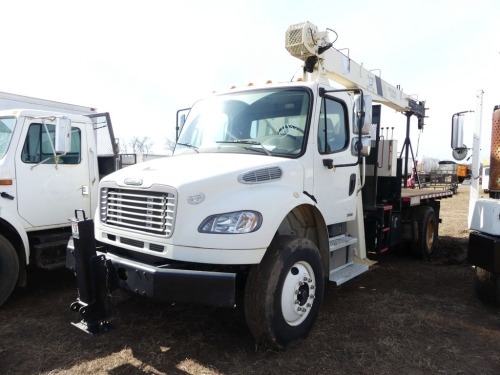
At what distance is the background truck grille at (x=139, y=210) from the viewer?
314cm

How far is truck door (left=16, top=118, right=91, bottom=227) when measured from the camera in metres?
4.97

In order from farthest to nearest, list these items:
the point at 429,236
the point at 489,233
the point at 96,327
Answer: the point at 429,236
the point at 489,233
the point at 96,327

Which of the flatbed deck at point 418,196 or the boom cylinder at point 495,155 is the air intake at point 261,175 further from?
the flatbed deck at point 418,196

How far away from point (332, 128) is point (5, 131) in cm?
407

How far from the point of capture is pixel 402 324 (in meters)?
4.16

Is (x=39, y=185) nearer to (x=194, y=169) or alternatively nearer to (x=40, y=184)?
(x=40, y=184)

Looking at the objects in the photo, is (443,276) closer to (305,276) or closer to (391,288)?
(391,288)

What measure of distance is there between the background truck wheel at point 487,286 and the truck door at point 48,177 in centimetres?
528

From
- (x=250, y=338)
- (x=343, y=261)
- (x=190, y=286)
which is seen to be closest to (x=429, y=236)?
(x=343, y=261)

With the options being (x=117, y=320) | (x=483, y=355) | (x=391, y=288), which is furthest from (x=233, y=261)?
(x=391, y=288)

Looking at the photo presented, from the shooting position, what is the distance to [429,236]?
7.52 metres

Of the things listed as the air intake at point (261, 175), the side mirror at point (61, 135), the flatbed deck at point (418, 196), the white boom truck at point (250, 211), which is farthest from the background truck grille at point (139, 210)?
the flatbed deck at point (418, 196)

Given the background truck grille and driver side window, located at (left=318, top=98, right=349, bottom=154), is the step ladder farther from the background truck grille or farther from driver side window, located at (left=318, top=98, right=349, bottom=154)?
the background truck grille

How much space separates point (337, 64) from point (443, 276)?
363 centimetres
